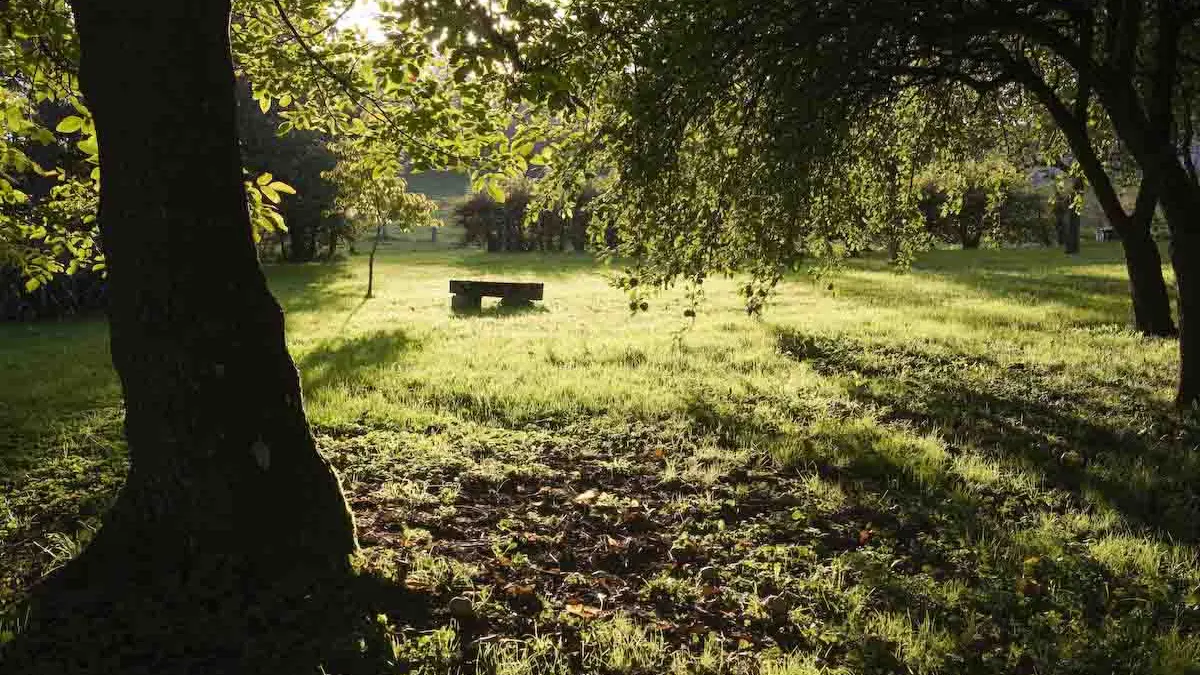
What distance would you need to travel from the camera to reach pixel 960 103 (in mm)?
10086

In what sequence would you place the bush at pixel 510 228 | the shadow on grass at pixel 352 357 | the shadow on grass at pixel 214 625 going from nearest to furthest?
the shadow on grass at pixel 214 625 < the shadow on grass at pixel 352 357 < the bush at pixel 510 228

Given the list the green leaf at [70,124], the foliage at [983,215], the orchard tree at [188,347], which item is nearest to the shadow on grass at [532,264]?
the foliage at [983,215]

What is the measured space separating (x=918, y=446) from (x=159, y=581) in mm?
6036

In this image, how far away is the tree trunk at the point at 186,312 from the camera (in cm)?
368

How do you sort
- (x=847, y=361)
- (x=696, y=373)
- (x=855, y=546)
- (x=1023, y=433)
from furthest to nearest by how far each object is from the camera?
1. (x=847, y=361)
2. (x=696, y=373)
3. (x=1023, y=433)
4. (x=855, y=546)

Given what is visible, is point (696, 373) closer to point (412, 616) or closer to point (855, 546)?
point (855, 546)

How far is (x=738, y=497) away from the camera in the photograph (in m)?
5.59

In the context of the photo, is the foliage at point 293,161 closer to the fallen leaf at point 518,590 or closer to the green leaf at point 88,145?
the green leaf at point 88,145

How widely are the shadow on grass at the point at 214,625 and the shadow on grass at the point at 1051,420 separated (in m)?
5.11

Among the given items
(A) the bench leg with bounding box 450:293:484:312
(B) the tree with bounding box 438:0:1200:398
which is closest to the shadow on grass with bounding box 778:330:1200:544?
(B) the tree with bounding box 438:0:1200:398

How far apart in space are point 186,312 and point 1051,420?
8057 millimetres

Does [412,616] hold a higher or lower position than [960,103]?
lower

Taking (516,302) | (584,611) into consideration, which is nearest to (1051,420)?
(584,611)

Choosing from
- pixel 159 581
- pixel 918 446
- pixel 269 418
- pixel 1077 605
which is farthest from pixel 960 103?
pixel 159 581
